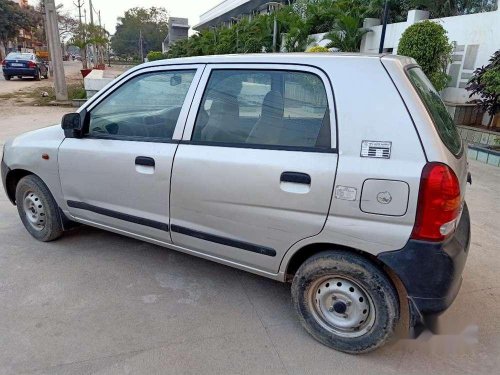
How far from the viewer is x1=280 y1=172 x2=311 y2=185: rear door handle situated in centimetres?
214

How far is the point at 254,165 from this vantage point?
2297 millimetres

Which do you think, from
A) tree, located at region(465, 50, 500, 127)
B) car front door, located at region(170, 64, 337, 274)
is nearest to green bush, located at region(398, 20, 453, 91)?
tree, located at region(465, 50, 500, 127)

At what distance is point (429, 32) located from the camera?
27.7 feet

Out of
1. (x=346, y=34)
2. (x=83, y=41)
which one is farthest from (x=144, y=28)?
(x=346, y=34)

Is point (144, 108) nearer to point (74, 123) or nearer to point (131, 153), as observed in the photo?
point (131, 153)

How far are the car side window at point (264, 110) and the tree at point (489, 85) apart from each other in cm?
607

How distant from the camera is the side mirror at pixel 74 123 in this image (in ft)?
9.91

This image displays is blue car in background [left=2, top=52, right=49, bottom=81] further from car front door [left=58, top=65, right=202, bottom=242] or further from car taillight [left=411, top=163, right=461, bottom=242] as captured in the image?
car taillight [left=411, top=163, right=461, bottom=242]

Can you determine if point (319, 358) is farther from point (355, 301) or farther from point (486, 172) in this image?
point (486, 172)

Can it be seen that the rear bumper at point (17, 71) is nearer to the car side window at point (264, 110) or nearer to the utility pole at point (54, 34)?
the utility pole at point (54, 34)

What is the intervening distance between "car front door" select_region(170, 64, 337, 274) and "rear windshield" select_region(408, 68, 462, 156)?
20.5 inches

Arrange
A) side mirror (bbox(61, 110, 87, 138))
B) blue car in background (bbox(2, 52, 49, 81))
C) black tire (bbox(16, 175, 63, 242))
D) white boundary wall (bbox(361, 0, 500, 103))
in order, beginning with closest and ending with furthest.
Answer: side mirror (bbox(61, 110, 87, 138))
black tire (bbox(16, 175, 63, 242))
white boundary wall (bbox(361, 0, 500, 103))
blue car in background (bbox(2, 52, 49, 81))

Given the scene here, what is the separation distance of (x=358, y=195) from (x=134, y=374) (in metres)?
1.54

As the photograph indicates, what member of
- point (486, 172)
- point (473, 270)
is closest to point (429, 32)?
point (486, 172)
